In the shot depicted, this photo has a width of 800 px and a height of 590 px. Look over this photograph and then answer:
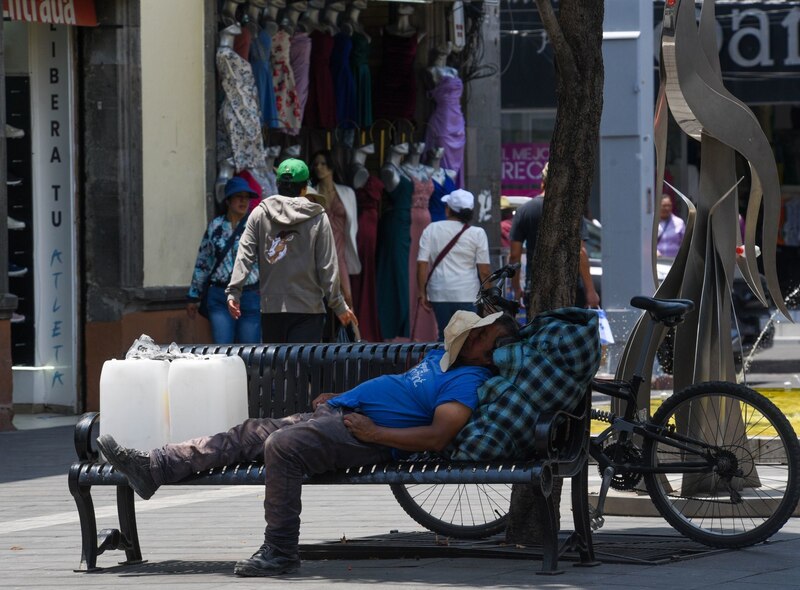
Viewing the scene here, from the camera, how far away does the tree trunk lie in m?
7.58

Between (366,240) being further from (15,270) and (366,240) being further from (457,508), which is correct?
(457,508)

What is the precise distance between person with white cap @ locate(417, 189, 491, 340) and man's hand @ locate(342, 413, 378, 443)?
7.23 meters

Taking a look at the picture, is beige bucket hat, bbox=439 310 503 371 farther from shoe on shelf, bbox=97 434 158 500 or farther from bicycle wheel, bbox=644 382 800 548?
shoe on shelf, bbox=97 434 158 500

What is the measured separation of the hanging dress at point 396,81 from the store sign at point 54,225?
14.9ft

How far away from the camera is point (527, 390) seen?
6.79 metres

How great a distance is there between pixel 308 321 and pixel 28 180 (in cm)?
393

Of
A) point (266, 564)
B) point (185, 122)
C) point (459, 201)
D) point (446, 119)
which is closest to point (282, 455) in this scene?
point (266, 564)

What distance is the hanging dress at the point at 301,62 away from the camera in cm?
1642

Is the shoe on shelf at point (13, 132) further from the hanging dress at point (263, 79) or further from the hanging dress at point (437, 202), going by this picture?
the hanging dress at point (437, 202)

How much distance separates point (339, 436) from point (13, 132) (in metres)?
7.84

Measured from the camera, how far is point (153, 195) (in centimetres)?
1454

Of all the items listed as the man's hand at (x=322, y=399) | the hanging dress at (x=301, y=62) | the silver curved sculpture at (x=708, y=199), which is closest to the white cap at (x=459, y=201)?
the hanging dress at (x=301, y=62)

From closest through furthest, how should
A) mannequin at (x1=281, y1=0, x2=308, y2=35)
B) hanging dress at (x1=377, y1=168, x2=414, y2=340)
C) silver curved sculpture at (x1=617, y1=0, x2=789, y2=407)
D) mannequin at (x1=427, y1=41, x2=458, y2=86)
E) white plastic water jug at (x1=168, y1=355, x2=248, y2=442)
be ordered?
1. white plastic water jug at (x1=168, y1=355, x2=248, y2=442)
2. silver curved sculpture at (x1=617, y1=0, x2=789, y2=407)
3. mannequin at (x1=281, y1=0, x2=308, y2=35)
4. hanging dress at (x1=377, y1=168, x2=414, y2=340)
5. mannequin at (x1=427, y1=41, x2=458, y2=86)

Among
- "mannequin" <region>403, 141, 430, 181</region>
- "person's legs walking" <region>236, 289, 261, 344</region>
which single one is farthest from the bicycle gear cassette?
"mannequin" <region>403, 141, 430, 181</region>
